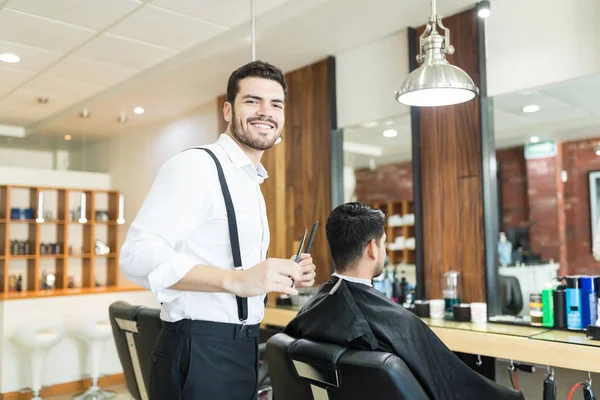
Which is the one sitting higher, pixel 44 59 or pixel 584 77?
pixel 44 59

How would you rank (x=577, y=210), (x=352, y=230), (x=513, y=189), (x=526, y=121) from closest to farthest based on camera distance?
1. (x=352, y=230)
2. (x=526, y=121)
3. (x=577, y=210)
4. (x=513, y=189)

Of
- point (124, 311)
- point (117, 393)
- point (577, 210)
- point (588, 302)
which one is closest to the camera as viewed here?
point (588, 302)

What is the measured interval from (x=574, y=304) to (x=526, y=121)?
7.18 ft

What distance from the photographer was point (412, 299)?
3500mm

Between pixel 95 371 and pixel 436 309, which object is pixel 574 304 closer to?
pixel 436 309

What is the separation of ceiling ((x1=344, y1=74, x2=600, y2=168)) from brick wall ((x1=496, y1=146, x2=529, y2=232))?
1386 mm

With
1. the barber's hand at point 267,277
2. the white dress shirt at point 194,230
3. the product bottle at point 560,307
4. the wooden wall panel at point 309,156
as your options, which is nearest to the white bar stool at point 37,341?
the wooden wall panel at point 309,156

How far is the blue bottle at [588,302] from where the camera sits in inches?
101

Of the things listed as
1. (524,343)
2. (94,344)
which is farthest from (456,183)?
(94,344)

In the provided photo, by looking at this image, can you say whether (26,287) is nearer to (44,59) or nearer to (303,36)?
(44,59)

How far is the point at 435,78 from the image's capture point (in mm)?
2316

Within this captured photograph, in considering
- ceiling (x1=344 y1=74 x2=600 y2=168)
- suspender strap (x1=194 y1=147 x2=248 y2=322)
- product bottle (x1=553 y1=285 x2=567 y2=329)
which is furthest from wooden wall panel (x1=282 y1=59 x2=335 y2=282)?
suspender strap (x1=194 y1=147 x2=248 y2=322)

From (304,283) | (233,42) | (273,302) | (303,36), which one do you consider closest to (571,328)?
(304,283)

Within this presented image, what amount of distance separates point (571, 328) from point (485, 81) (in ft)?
4.65
